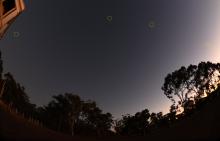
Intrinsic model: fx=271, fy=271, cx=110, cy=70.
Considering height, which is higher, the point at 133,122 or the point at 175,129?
the point at 133,122

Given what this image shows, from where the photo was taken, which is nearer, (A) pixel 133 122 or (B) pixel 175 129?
(B) pixel 175 129

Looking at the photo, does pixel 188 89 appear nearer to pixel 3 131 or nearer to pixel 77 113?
pixel 77 113

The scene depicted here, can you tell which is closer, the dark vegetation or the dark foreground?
the dark foreground

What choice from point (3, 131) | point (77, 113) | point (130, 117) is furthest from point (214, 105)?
point (77, 113)

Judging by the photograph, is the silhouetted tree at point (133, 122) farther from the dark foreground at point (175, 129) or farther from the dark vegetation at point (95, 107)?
the dark foreground at point (175, 129)

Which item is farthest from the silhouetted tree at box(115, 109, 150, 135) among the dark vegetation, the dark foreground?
the dark foreground

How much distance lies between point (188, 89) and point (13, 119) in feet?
61.7

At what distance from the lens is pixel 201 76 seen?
937 inches

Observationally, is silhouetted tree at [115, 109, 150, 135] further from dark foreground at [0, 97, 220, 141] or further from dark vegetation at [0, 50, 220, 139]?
dark foreground at [0, 97, 220, 141]

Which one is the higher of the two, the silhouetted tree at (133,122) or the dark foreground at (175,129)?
the silhouetted tree at (133,122)

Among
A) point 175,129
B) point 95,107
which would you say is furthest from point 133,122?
point 175,129

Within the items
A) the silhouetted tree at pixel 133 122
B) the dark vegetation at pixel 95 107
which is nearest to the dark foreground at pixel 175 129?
the dark vegetation at pixel 95 107

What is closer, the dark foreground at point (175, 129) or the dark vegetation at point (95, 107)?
the dark foreground at point (175, 129)

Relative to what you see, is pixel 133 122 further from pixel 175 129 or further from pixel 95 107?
pixel 175 129
